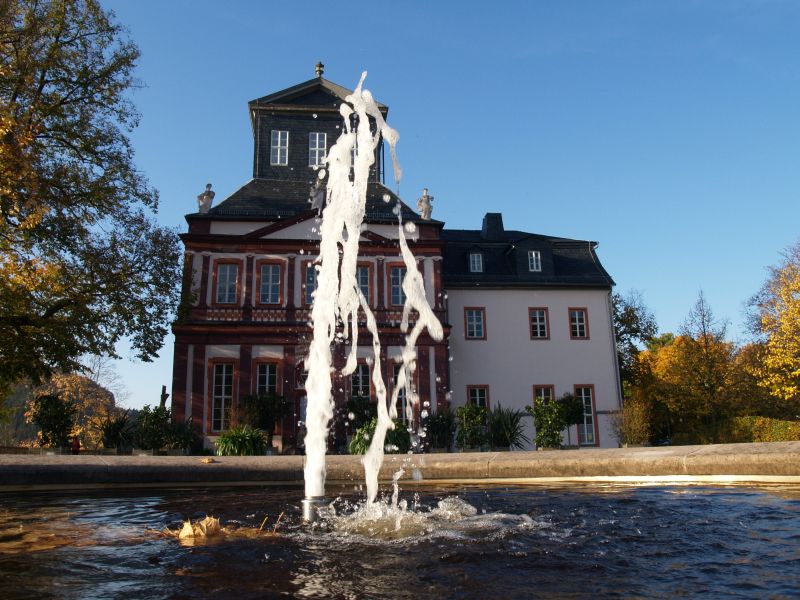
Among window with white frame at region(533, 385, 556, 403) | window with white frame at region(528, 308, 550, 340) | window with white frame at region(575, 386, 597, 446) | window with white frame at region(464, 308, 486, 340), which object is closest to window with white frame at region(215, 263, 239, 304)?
window with white frame at region(464, 308, 486, 340)

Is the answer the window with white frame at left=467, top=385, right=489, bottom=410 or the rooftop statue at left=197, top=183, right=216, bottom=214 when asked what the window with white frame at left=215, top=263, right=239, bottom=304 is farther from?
the window with white frame at left=467, top=385, right=489, bottom=410

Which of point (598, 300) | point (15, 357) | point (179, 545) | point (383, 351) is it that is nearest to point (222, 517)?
Result: point (179, 545)

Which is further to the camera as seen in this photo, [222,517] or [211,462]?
[211,462]

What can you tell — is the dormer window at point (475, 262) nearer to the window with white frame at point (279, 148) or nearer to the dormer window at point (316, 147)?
the dormer window at point (316, 147)

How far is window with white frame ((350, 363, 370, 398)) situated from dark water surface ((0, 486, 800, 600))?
706 inches

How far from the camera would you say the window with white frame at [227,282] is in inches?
1026

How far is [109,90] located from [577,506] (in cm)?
1844

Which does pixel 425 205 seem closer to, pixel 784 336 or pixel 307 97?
pixel 307 97

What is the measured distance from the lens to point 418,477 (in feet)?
30.2

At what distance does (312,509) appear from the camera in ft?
20.8

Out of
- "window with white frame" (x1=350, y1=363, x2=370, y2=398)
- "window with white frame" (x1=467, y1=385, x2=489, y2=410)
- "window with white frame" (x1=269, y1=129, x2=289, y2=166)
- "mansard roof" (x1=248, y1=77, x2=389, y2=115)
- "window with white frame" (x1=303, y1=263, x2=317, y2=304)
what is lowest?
"window with white frame" (x1=467, y1=385, x2=489, y2=410)

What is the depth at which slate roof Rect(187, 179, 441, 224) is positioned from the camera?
88.5 feet

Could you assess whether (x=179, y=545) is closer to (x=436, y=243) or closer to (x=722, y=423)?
(x=436, y=243)

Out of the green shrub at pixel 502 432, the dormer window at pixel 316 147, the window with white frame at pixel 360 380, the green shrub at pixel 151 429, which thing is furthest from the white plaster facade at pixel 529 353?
the green shrub at pixel 151 429
